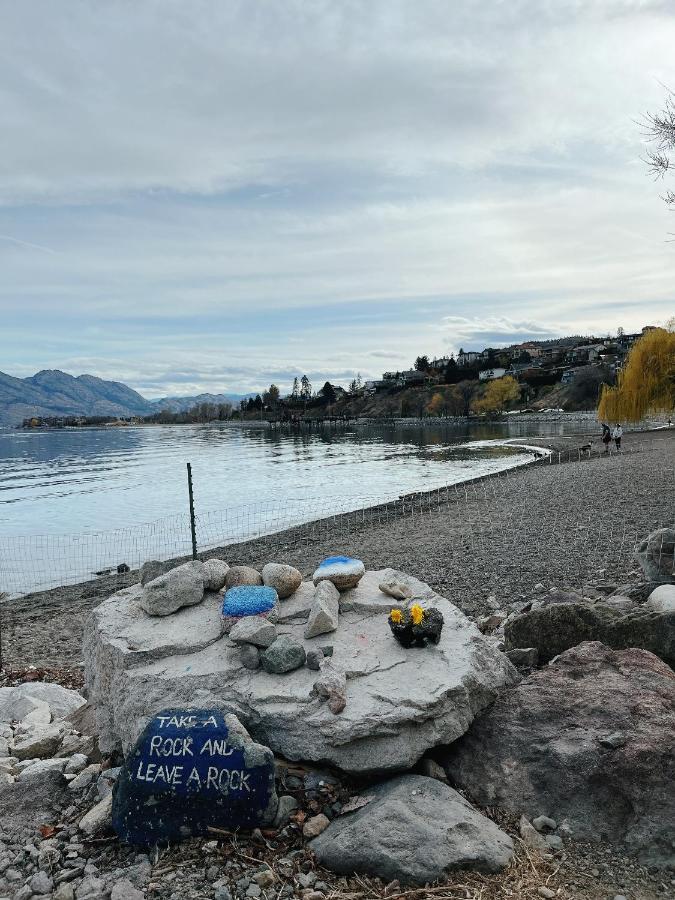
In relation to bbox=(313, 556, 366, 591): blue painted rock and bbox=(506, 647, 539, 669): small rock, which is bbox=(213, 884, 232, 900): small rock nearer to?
bbox=(313, 556, 366, 591): blue painted rock

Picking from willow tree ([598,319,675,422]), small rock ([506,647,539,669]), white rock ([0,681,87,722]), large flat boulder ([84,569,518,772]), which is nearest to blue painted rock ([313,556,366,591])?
large flat boulder ([84,569,518,772])

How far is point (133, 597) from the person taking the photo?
6.98 meters

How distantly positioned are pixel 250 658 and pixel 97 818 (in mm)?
1584

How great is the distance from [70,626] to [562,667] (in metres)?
11.8

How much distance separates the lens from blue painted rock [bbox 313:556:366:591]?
257 inches

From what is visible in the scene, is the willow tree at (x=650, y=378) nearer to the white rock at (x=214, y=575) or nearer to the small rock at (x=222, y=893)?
the white rock at (x=214, y=575)

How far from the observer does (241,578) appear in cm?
669

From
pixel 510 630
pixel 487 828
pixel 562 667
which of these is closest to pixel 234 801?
→ pixel 487 828

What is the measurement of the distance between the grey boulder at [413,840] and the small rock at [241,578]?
112 inches

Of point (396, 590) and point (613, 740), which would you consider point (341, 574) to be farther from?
point (613, 740)

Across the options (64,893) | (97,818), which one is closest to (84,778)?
(97,818)

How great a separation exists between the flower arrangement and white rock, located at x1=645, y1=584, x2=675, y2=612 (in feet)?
9.30

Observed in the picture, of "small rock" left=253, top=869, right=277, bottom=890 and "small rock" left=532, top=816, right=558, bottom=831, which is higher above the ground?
"small rock" left=253, top=869, right=277, bottom=890

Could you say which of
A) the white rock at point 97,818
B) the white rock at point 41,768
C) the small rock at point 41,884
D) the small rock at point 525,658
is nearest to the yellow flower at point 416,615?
the small rock at point 525,658
